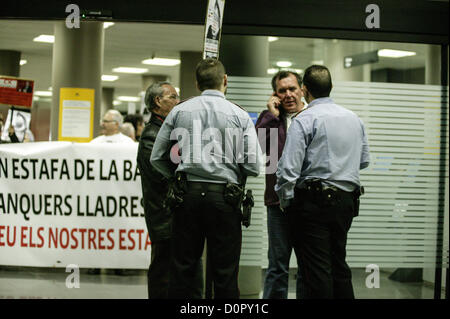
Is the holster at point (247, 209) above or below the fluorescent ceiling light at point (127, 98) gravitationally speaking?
below

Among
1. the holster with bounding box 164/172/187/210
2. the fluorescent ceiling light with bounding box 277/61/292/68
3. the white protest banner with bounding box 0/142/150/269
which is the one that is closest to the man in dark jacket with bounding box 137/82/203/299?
the holster with bounding box 164/172/187/210

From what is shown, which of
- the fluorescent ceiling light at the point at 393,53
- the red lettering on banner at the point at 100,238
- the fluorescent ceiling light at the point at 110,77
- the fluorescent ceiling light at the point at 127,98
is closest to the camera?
the fluorescent ceiling light at the point at 393,53

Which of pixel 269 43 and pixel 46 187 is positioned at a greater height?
pixel 269 43

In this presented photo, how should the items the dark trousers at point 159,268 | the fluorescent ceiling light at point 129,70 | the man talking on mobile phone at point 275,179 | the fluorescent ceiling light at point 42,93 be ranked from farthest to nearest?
the fluorescent ceiling light at point 42,93, the fluorescent ceiling light at point 129,70, the dark trousers at point 159,268, the man talking on mobile phone at point 275,179

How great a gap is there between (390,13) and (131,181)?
3224mm

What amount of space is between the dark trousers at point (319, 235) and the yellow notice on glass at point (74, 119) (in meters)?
5.15

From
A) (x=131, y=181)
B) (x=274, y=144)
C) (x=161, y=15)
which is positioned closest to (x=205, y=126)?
(x=274, y=144)

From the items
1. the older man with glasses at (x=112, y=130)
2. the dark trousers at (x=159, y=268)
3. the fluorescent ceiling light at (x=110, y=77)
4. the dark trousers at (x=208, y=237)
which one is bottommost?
the dark trousers at (x=159, y=268)

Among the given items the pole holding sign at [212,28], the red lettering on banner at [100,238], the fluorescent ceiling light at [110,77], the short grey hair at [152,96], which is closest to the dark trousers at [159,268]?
the short grey hair at [152,96]

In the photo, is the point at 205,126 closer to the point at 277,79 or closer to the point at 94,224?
the point at 277,79

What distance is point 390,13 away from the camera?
6172mm

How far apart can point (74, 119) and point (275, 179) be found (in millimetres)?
4587

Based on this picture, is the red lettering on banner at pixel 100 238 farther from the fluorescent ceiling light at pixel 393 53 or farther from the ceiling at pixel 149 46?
the fluorescent ceiling light at pixel 393 53

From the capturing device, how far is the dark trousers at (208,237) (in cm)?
424
